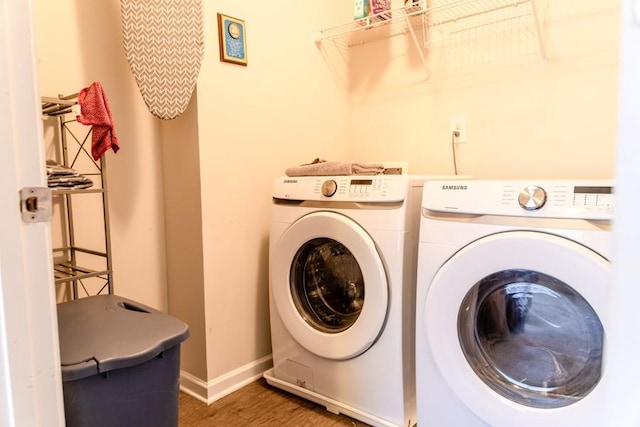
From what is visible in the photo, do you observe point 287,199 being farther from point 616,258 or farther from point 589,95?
point 616,258

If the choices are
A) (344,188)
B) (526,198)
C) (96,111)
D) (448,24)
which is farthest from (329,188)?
(448,24)

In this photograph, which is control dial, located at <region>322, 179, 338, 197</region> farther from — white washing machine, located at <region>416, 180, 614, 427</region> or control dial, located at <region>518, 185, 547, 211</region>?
control dial, located at <region>518, 185, 547, 211</region>

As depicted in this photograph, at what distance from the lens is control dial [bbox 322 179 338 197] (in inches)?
61.7

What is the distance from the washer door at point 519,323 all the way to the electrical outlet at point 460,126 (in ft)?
2.85

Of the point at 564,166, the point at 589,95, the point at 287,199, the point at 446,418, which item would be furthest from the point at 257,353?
the point at 589,95

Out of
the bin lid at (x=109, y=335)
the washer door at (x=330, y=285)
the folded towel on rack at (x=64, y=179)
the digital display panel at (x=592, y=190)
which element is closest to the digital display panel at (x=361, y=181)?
the washer door at (x=330, y=285)

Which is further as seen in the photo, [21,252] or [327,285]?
[327,285]

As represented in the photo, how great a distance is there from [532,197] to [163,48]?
4.23ft

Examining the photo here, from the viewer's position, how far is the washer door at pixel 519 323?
1059mm

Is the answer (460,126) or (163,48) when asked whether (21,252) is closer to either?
(163,48)

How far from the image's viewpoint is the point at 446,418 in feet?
4.29

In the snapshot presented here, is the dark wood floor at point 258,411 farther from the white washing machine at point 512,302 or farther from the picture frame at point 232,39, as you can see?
the picture frame at point 232,39

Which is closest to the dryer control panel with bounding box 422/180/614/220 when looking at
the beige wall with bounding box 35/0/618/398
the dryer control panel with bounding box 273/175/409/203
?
the dryer control panel with bounding box 273/175/409/203

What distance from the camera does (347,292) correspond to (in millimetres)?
1648
